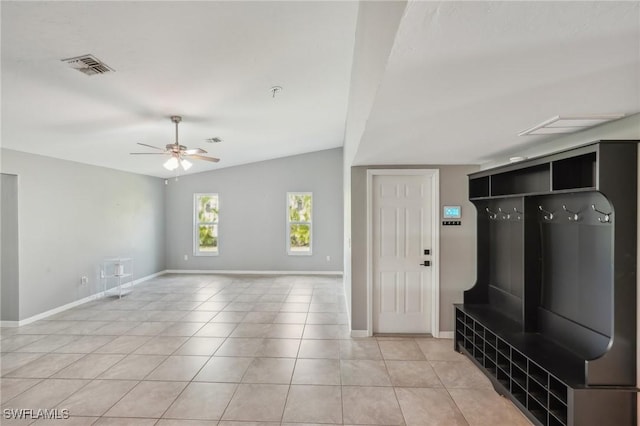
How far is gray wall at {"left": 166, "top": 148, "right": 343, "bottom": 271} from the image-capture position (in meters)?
7.73

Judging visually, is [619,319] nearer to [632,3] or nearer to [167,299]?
[632,3]

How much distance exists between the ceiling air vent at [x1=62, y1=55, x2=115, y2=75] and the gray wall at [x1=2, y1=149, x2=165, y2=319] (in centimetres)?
287

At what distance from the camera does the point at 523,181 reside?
3.03 m

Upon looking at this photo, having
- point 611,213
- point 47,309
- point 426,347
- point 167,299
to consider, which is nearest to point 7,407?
point 47,309

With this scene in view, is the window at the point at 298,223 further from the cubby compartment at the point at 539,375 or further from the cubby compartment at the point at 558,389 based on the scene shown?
the cubby compartment at the point at 558,389

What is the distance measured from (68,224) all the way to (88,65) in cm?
380

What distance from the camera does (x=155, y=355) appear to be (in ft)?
11.2

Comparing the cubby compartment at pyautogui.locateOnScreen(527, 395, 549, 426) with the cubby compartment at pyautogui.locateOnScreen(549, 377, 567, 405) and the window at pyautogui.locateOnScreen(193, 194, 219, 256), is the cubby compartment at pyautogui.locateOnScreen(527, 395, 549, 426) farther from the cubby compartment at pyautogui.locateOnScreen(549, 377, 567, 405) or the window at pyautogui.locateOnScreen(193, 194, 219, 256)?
the window at pyautogui.locateOnScreen(193, 194, 219, 256)

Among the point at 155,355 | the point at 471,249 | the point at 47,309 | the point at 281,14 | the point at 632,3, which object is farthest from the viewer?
the point at 47,309

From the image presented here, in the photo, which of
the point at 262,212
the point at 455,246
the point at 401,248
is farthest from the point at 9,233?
the point at 455,246

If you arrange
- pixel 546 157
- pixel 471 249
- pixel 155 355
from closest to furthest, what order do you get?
pixel 546 157 → pixel 155 355 → pixel 471 249

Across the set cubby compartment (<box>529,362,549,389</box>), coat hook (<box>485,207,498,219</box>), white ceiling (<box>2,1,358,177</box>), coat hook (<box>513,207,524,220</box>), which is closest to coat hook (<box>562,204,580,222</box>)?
coat hook (<box>513,207,524,220</box>)

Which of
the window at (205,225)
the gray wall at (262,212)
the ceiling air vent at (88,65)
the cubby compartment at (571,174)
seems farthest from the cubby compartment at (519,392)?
the window at (205,225)

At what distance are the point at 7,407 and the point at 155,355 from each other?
1179 millimetres
